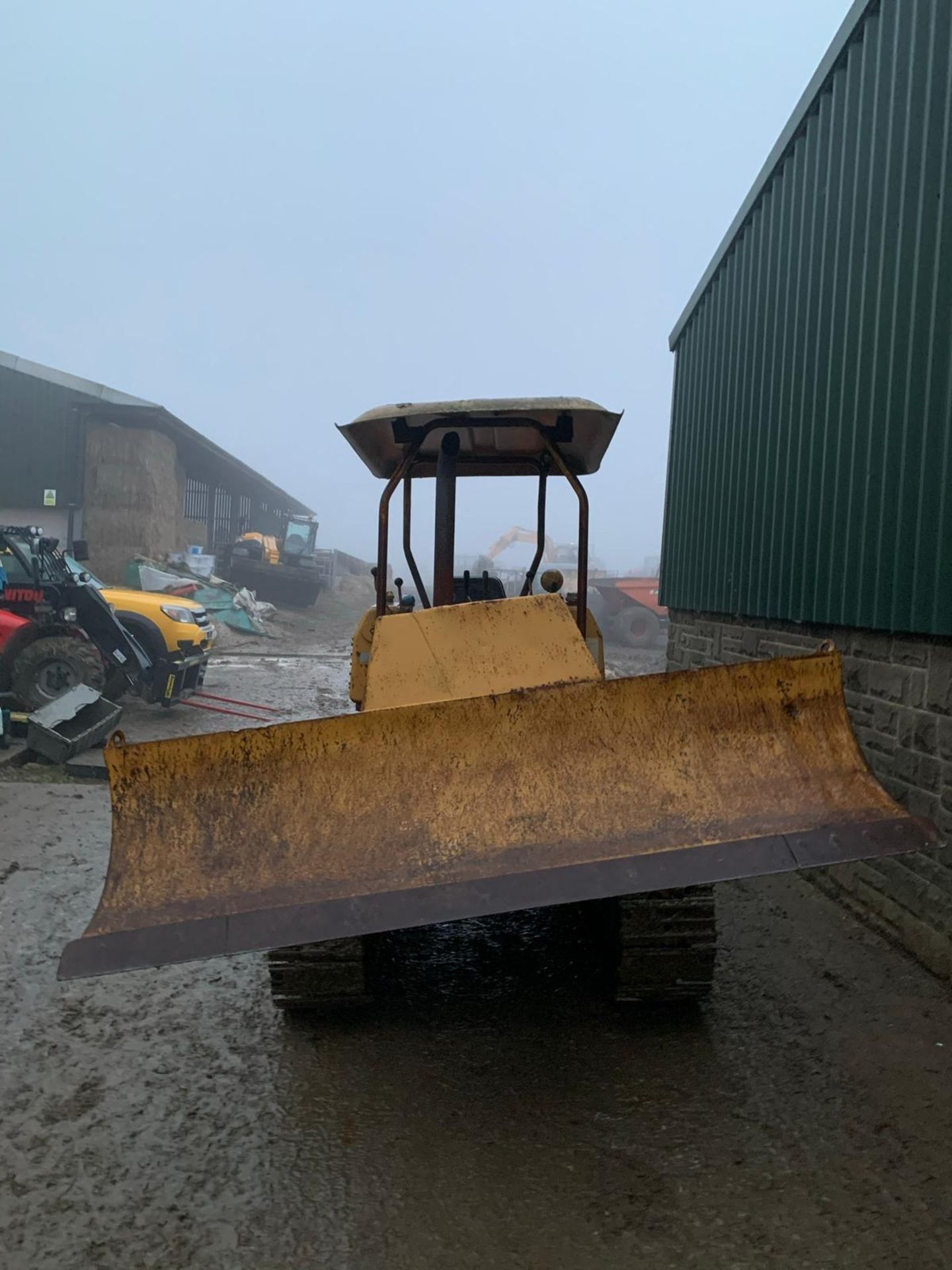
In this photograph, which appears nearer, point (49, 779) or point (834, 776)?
point (834, 776)

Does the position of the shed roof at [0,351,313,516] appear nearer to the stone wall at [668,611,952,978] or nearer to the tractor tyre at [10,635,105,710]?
the tractor tyre at [10,635,105,710]

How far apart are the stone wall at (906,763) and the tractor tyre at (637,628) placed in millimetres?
14679

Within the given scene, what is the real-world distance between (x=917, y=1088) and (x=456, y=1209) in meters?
1.60

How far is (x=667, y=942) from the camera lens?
3359mm

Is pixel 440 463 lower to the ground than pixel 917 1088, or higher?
higher

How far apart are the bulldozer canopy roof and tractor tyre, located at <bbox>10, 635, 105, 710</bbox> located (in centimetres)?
631

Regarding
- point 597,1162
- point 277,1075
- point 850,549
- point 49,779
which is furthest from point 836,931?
point 49,779

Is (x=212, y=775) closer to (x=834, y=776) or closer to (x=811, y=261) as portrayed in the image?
(x=834, y=776)

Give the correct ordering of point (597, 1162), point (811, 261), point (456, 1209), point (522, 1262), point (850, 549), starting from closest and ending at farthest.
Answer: point (522, 1262)
point (456, 1209)
point (597, 1162)
point (850, 549)
point (811, 261)

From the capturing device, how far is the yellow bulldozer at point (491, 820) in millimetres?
2643

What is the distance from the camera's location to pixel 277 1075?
3096mm

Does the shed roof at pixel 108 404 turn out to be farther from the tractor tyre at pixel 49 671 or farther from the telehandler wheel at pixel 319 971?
the telehandler wheel at pixel 319 971

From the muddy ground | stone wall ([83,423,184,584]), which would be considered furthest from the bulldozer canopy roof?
stone wall ([83,423,184,584])

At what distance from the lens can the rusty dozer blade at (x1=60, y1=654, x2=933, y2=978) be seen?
8.66 ft
